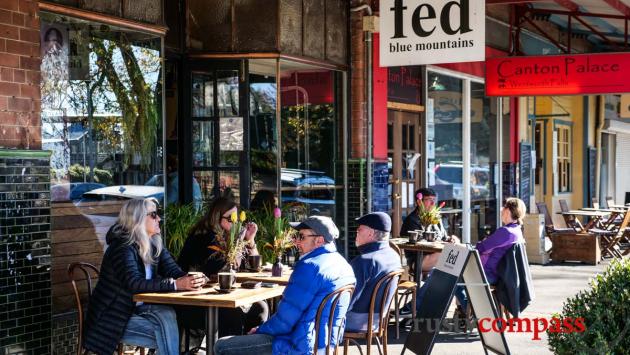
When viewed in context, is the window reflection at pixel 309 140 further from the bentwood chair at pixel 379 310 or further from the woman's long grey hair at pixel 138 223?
the woman's long grey hair at pixel 138 223

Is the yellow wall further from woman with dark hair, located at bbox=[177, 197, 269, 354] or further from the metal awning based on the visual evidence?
woman with dark hair, located at bbox=[177, 197, 269, 354]

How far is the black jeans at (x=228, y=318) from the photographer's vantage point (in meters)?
6.95

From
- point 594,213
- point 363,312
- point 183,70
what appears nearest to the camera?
point 363,312

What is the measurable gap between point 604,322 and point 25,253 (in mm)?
3987

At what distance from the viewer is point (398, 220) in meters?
12.8

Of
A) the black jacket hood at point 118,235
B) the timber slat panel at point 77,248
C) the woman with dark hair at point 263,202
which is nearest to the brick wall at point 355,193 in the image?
the woman with dark hair at point 263,202

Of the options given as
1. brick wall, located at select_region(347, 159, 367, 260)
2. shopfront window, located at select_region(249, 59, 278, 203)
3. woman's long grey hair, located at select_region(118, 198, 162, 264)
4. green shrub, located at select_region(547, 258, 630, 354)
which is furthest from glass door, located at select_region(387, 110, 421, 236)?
green shrub, located at select_region(547, 258, 630, 354)

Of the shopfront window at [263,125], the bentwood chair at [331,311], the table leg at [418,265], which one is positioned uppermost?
the shopfront window at [263,125]

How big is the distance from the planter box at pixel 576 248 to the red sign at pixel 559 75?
138 inches

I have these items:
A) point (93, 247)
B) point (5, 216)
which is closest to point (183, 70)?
point (93, 247)

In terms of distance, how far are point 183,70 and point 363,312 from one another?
14.2 ft

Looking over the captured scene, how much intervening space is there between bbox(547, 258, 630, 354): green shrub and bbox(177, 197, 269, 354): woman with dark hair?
2.79 metres

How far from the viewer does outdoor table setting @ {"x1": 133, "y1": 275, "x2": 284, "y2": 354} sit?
566 centimetres

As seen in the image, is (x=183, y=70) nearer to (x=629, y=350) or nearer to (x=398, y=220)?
(x=398, y=220)
